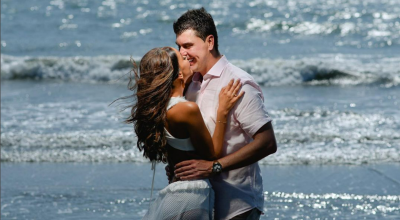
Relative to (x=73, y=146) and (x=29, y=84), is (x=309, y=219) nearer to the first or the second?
(x=73, y=146)

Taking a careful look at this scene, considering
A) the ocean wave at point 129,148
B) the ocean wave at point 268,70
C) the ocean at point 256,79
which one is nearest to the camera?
the ocean at point 256,79

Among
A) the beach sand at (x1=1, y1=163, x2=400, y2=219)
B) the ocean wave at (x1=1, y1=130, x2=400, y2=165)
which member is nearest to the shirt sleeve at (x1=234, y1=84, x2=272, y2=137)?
the beach sand at (x1=1, y1=163, x2=400, y2=219)

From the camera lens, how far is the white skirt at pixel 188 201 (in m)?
2.94

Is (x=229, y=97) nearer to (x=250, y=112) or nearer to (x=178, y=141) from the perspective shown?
(x=250, y=112)

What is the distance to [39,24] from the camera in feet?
69.5

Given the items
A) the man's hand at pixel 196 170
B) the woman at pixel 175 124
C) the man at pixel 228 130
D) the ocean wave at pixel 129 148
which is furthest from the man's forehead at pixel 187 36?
the ocean wave at pixel 129 148

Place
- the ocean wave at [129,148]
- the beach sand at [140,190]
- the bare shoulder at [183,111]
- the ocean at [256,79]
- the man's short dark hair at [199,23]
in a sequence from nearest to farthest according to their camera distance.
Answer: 1. the bare shoulder at [183,111]
2. the man's short dark hair at [199,23]
3. the beach sand at [140,190]
4. the ocean at [256,79]
5. the ocean wave at [129,148]

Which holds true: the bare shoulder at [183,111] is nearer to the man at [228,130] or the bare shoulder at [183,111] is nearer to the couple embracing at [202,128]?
the couple embracing at [202,128]

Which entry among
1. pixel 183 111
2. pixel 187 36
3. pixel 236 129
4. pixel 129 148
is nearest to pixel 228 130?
pixel 236 129

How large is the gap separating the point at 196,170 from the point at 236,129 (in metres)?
0.26

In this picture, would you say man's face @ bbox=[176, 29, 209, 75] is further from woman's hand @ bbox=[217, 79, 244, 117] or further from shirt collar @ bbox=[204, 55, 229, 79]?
woman's hand @ bbox=[217, 79, 244, 117]

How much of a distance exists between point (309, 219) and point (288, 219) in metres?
0.17

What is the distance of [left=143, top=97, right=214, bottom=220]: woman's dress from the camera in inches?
116

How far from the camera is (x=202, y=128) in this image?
291 cm
